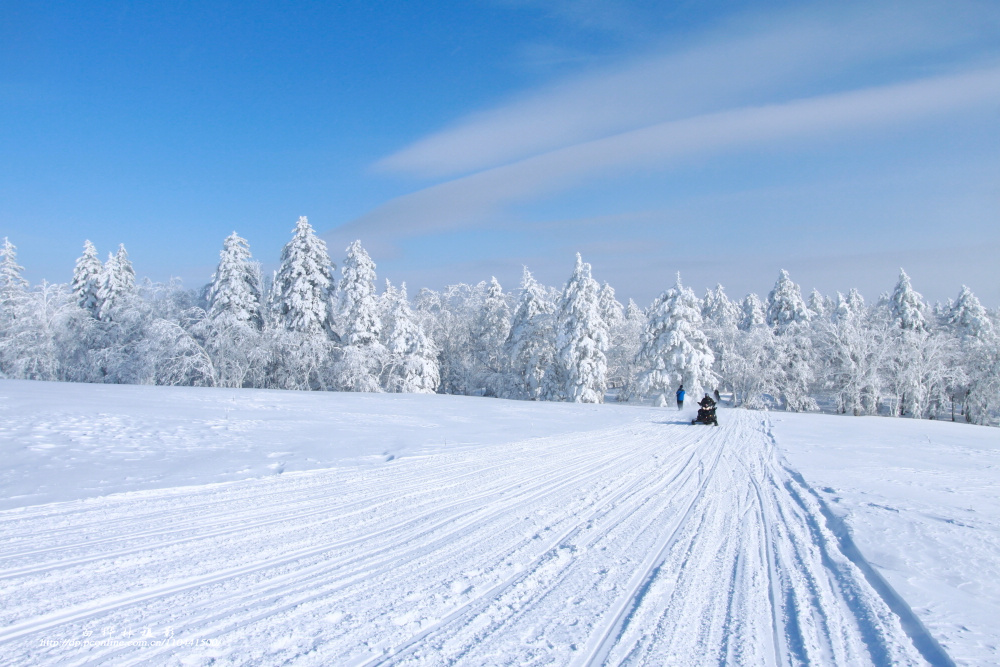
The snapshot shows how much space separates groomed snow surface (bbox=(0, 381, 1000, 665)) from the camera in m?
3.75

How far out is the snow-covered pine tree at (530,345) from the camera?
39.6 meters

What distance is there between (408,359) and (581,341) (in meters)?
12.1

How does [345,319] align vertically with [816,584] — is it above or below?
above

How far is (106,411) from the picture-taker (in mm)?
13359

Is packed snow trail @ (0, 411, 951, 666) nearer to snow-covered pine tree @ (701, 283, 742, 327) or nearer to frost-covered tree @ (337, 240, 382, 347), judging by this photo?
frost-covered tree @ (337, 240, 382, 347)

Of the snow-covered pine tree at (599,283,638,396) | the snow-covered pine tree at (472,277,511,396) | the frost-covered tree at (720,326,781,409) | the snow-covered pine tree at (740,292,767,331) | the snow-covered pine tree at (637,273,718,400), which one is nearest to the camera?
the snow-covered pine tree at (637,273,718,400)

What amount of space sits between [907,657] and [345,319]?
114ft

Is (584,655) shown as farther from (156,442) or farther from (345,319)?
(345,319)

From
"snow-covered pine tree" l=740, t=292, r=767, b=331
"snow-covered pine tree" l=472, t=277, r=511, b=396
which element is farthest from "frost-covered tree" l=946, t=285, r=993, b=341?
"snow-covered pine tree" l=472, t=277, r=511, b=396

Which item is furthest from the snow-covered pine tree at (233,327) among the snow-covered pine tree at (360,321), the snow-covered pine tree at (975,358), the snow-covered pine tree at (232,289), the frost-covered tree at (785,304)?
the snow-covered pine tree at (975,358)

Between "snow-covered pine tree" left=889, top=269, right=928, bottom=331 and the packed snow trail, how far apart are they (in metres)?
45.2

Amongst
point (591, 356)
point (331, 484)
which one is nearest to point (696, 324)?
point (591, 356)

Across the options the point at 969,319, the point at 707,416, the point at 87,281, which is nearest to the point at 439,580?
the point at 707,416

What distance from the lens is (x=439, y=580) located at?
479cm
